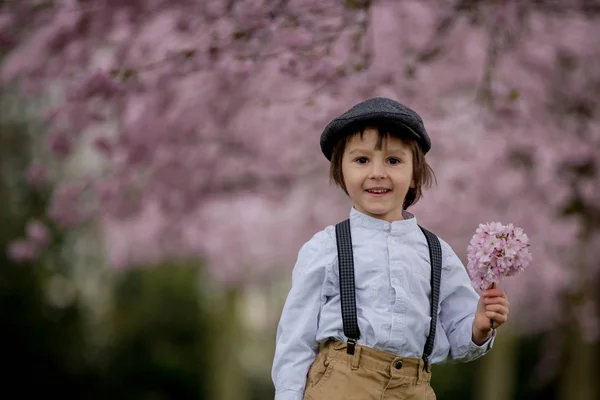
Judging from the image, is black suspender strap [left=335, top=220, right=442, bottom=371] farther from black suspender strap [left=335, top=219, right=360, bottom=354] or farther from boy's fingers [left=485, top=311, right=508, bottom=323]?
boy's fingers [left=485, top=311, right=508, bottom=323]

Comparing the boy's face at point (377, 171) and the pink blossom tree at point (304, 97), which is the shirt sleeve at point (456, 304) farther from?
the pink blossom tree at point (304, 97)

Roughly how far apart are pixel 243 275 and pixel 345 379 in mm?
11769

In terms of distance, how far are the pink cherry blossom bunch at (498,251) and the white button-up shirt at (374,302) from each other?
9.5 inches

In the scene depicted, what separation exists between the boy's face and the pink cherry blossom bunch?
32 cm

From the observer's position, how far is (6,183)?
38.0 feet

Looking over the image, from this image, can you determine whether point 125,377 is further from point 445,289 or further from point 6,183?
point 445,289

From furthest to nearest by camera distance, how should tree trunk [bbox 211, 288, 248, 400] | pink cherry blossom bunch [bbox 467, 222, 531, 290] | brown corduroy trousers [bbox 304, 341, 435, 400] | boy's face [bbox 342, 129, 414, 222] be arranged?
1. tree trunk [bbox 211, 288, 248, 400]
2. boy's face [bbox 342, 129, 414, 222]
3. brown corduroy trousers [bbox 304, 341, 435, 400]
4. pink cherry blossom bunch [bbox 467, 222, 531, 290]

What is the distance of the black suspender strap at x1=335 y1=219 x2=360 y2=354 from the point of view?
2.30 metres

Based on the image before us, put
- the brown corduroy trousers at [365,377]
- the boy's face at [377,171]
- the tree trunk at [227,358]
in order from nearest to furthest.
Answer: the brown corduroy trousers at [365,377] < the boy's face at [377,171] < the tree trunk at [227,358]

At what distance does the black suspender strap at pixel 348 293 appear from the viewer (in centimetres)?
230

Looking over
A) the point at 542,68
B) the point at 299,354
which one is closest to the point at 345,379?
the point at 299,354

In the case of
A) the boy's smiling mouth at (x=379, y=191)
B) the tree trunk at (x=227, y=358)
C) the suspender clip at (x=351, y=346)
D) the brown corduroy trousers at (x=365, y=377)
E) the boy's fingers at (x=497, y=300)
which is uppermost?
the boy's smiling mouth at (x=379, y=191)

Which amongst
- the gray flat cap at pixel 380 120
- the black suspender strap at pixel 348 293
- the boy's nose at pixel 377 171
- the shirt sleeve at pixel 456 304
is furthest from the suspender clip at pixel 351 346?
the gray flat cap at pixel 380 120

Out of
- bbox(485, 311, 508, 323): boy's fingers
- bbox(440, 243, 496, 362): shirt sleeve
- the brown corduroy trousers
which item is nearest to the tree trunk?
bbox(440, 243, 496, 362): shirt sleeve
